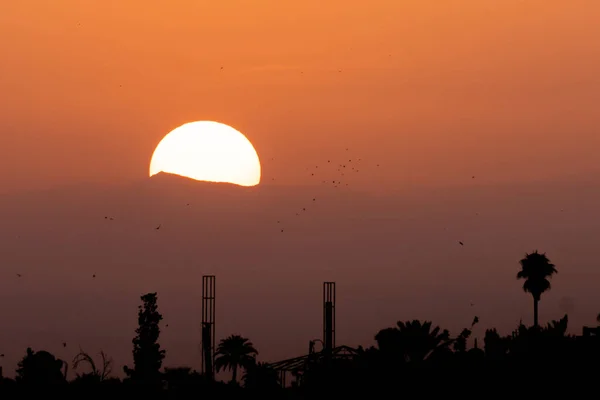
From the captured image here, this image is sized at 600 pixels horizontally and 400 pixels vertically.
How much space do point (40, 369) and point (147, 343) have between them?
1293 inches

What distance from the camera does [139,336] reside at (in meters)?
112

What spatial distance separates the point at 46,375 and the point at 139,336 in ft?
116

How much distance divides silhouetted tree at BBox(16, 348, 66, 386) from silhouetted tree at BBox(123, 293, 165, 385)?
2248 cm

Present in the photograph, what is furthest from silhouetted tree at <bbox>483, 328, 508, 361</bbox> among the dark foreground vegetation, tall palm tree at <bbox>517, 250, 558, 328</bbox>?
tall palm tree at <bbox>517, 250, 558, 328</bbox>

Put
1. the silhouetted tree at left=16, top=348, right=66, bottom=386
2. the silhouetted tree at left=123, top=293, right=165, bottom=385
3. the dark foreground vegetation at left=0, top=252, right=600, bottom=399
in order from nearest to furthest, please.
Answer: the dark foreground vegetation at left=0, top=252, right=600, bottom=399, the silhouetted tree at left=16, top=348, right=66, bottom=386, the silhouetted tree at left=123, top=293, right=165, bottom=385

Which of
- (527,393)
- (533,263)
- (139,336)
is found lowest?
(527,393)

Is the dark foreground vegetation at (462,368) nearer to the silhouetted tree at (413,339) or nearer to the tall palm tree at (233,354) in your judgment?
the silhouetted tree at (413,339)

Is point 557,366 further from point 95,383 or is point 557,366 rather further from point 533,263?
Result: point 533,263

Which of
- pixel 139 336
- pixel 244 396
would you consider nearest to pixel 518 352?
pixel 244 396

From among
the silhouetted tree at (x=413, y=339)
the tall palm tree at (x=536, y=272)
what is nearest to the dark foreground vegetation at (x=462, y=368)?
the silhouetted tree at (x=413, y=339)

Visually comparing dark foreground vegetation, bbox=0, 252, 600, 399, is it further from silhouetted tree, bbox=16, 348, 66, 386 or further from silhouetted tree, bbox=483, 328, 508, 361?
silhouetted tree, bbox=16, 348, 66, 386

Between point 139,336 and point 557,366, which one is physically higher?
point 139,336

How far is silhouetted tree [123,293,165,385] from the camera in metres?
106

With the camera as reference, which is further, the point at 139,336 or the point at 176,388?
the point at 139,336
